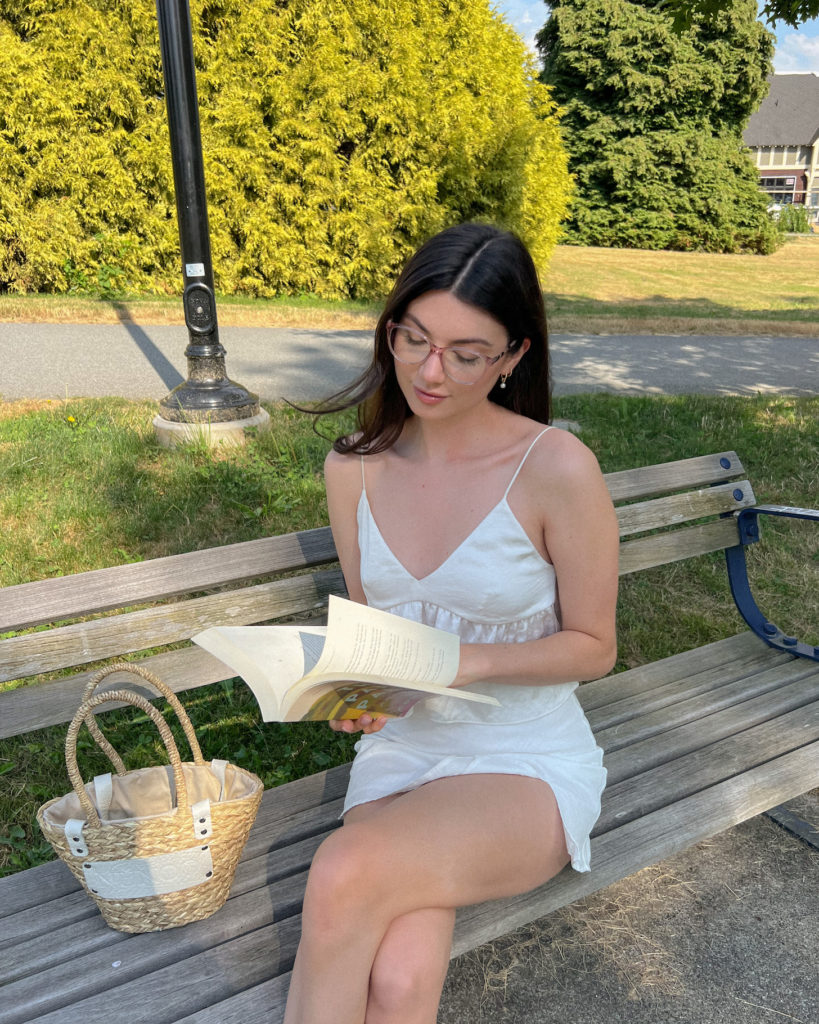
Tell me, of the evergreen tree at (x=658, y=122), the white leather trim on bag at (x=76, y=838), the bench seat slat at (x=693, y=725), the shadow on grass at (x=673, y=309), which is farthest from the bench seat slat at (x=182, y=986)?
the evergreen tree at (x=658, y=122)

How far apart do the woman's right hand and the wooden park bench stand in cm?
37

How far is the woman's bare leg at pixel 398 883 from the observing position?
150 cm

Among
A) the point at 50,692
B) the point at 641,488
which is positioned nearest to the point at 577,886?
the point at 50,692

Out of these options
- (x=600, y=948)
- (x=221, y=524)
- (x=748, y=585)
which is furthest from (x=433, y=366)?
(x=221, y=524)

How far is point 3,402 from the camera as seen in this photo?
242 inches

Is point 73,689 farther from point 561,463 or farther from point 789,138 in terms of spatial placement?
point 789,138

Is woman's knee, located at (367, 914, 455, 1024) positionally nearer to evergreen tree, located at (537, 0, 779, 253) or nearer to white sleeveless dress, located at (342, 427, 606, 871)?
white sleeveless dress, located at (342, 427, 606, 871)

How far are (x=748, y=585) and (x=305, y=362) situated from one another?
602cm

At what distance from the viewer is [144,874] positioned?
5.48 feet

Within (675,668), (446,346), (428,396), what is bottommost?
(675,668)

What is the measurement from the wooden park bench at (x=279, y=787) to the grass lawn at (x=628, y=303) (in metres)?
8.46

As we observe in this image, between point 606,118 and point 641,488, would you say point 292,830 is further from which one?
point 606,118

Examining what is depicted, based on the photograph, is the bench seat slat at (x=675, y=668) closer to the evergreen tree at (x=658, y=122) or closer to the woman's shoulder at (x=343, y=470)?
the woman's shoulder at (x=343, y=470)

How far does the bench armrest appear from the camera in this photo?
114 inches
